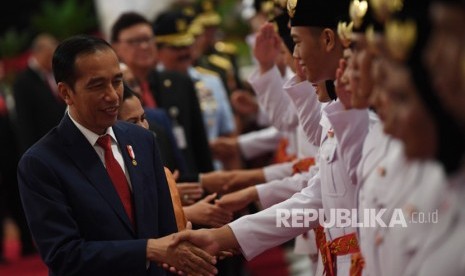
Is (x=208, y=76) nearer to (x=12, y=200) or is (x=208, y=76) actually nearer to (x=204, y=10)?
(x=204, y=10)

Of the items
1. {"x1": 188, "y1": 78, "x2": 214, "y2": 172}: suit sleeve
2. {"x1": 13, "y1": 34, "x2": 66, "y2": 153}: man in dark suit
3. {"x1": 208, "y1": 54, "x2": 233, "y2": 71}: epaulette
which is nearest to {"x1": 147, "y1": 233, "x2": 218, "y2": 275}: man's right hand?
{"x1": 188, "y1": 78, "x2": 214, "y2": 172}: suit sleeve

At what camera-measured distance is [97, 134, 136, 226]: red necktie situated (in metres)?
3.99

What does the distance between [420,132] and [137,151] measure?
1735 mm

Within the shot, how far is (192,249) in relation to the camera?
4.05 metres

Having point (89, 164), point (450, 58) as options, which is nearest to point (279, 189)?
point (89, 164)

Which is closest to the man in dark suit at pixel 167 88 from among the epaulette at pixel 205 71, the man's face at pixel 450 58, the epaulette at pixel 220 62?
the epaulette at pixel 205 71

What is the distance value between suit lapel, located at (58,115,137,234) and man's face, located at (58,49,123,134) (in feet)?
0.20

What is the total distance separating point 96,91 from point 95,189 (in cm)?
37

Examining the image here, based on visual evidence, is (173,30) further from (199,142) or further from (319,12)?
(319,12)

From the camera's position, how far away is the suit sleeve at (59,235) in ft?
12.6

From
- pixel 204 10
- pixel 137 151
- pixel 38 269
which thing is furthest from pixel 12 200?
pixel 137 151

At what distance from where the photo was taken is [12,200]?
10.9m

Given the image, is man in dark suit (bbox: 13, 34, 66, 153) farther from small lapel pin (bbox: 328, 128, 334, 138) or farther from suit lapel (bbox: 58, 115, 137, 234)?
small lapel pin (bbox: 328, 128, 334, 138)

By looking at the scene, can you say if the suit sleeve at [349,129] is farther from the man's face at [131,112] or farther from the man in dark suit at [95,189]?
the man's face at [131,112]
